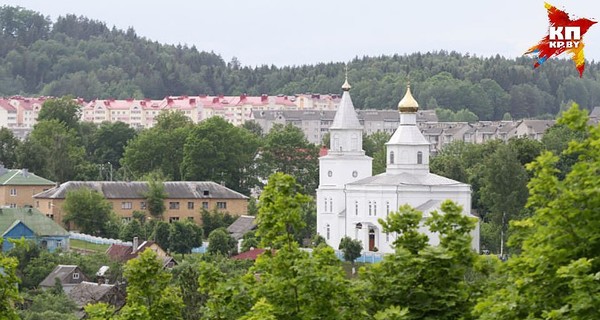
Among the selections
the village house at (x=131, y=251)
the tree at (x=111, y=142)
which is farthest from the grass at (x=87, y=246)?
the tree at (x=111, y=142)

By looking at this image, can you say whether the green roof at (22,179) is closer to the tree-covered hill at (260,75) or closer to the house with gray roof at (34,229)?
the house with gray roof at (34,229)

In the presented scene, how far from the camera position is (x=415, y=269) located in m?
18.4

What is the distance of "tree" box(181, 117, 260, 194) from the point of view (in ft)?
253

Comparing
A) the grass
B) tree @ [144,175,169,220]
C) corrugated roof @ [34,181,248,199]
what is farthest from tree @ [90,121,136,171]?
the grass

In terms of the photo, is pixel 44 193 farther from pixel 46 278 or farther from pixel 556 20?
pixel 556 20

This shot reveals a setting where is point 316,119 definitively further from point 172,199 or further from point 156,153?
point 172,199

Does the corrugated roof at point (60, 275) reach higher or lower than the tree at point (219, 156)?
lower

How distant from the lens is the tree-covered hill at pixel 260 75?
166 m

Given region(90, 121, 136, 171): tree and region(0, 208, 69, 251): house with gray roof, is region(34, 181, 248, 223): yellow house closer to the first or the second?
region(0, 208, 69, 251): house with gray roof

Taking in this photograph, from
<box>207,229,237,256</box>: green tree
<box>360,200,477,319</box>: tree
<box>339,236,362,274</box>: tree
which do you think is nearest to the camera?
<box>360,200,477,319</box>: tree

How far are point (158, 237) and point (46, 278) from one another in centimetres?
1047

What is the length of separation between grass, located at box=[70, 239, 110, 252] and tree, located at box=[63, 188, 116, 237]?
11.0ft

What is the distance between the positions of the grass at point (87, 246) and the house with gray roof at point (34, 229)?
25.3 inches

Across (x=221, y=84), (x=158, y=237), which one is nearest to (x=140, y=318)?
(x=158, y=237)
